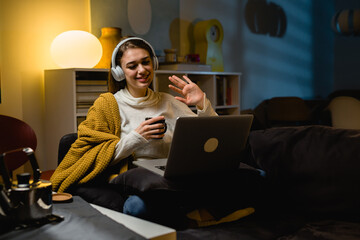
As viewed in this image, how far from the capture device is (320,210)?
144cm

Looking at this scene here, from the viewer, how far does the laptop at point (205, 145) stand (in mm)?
1319

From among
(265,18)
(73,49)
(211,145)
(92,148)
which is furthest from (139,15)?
(211,145)

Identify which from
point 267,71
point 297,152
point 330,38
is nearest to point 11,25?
point 297,152

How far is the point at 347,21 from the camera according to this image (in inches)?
228

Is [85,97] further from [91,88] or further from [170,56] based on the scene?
[170,56]

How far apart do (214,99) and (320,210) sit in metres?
Result: 2.71

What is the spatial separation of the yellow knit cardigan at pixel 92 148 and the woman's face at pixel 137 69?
15 centimetres

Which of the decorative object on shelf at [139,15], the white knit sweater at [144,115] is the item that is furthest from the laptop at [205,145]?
the decorative object on shelf at [139,15]

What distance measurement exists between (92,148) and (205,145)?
0.64 meters

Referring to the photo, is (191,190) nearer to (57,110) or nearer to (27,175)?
(27,175)

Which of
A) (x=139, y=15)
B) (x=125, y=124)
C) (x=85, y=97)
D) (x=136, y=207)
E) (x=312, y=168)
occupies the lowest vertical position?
(x=136, y=207)

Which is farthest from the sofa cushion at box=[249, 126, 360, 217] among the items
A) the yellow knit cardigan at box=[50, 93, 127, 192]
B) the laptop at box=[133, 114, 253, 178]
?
the yellow knit cardigan at box=[50, 93, 127, 192]

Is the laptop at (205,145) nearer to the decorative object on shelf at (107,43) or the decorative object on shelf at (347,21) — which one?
the decorative object on shelf at (107,43)

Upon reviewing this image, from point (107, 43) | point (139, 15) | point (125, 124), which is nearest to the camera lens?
point (125, 124)
